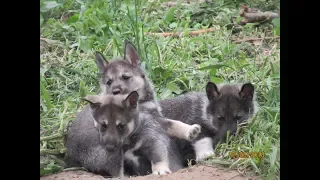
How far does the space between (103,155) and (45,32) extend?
943mm

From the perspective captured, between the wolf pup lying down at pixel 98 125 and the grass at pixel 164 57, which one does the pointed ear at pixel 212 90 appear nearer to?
the grass at pixel 164 57

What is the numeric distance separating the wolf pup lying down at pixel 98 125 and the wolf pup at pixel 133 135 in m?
0.05

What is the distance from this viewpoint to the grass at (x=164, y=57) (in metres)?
4.34

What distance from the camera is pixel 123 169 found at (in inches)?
168

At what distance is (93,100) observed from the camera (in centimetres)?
428

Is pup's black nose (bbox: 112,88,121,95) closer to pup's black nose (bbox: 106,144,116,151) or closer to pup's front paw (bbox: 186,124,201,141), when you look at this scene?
pup's black nose (bbox: 106,144,116,151)

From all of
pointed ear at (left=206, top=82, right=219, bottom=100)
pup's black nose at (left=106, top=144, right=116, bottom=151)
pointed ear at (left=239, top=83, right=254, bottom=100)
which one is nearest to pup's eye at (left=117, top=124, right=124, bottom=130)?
pup's black nose at (left=106, top=144, right=116, bottom=151)

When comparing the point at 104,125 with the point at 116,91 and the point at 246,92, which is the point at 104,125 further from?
the point at 246,92

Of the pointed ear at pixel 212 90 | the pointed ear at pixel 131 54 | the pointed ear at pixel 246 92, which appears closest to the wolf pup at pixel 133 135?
the pointed ear at pixel 131 54

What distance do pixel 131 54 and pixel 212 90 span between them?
0.59 metres

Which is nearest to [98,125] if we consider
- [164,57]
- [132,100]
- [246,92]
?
[132,100]

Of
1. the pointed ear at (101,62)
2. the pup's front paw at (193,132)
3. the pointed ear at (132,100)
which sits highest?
the pointed ear at (101,62)

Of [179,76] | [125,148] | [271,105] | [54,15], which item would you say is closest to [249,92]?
[271,105]
